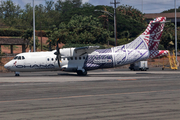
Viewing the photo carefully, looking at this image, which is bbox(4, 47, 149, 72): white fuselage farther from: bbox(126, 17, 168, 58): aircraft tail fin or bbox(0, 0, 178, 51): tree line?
bbox(0, 0, 178, 51): tree line

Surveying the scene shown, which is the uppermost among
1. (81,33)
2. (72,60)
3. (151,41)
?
(81,33)

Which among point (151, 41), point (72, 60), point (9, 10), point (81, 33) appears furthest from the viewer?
point (9, 10)

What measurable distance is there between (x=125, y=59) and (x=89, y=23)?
1813 inches

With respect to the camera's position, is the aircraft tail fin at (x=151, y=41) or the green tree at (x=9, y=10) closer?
the aircraft tail fin at (x=151, y=41)

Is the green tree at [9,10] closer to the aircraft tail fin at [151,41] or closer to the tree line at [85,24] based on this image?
the tree line at [85,24]

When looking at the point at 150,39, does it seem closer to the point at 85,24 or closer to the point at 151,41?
the point at 151,41

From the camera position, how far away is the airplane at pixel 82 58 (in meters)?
32.9

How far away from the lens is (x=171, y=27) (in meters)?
87.6

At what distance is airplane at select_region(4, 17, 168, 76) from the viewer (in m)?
32.9

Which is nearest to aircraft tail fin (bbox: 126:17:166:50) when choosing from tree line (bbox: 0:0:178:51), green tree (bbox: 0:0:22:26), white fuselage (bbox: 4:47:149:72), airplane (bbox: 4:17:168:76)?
airplane (bbox: 4:17:168:76)

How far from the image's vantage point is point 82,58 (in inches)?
1361

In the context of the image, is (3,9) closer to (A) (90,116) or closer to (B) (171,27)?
(B) (171,27)

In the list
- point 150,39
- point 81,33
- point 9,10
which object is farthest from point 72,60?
point 9,10

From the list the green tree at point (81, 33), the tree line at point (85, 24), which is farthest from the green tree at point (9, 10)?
the green tree at point (81, 33)
